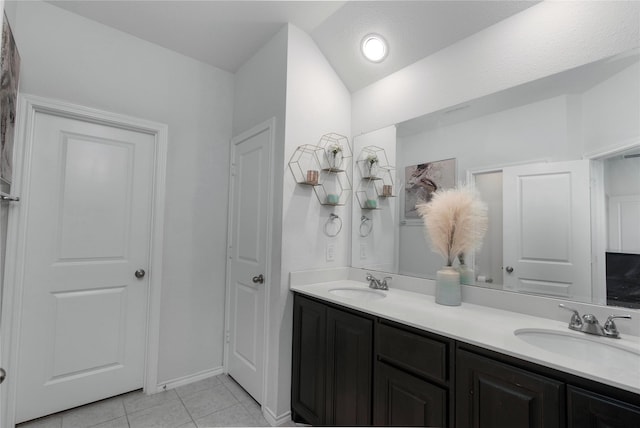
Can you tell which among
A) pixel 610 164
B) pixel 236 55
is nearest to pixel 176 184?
pixel 236 55

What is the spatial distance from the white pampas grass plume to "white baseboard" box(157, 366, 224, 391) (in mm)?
2131

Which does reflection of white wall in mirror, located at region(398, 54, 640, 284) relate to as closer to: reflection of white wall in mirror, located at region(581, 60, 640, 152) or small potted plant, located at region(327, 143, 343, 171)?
reflection of white wall in mirror, located at region(581, 60, 640, 152)

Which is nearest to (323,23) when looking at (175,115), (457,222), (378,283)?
(175,115)

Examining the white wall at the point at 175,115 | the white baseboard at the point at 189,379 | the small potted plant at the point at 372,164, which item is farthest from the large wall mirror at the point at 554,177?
the white baseboard at the point at 189,379

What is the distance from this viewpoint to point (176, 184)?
7.95 feet

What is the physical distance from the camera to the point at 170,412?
6.73 ft

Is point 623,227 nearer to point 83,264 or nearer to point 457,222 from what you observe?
point 457,222

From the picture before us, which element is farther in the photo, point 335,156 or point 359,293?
point 335,156

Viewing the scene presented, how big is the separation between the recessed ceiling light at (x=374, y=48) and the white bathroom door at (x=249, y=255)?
2.84ft

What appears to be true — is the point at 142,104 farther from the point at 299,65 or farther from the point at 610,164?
the point at 610,164

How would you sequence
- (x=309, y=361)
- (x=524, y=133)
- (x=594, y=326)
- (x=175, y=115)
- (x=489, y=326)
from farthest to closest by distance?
(x=175, y=115), (x=309, y=361), (x=524, y=133), (x=489, y=326), (x=594, y=326)

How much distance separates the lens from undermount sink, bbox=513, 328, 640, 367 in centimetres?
108

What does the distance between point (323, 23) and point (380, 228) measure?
1534mm

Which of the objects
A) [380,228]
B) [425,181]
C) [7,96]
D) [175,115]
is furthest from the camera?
[175,115]
